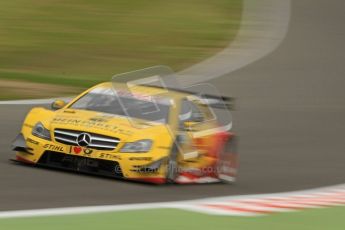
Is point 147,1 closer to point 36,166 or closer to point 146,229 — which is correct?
point 36,166

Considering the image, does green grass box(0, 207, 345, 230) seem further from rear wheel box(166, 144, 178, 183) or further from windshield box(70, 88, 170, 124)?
windshield box(70, 88, 170, 124)

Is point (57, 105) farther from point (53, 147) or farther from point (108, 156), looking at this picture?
point (108, 156)

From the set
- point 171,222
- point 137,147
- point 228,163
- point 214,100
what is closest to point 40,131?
point 137,147

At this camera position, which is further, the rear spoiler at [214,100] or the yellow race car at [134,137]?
the rear spoiler at [214,100]

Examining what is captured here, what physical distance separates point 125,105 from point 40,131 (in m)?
1.08

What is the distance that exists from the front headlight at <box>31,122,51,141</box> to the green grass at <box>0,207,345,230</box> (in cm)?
363

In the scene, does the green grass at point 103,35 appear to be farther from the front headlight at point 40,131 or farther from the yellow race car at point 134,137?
the front headlight at point 40,131

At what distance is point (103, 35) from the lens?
84.4 ft

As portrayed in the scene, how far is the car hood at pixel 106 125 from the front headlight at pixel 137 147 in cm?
7

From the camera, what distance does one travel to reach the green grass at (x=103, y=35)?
2231cm

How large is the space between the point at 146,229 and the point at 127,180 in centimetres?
427

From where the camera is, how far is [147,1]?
29.6m

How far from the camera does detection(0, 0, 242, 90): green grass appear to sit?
73.2 feet

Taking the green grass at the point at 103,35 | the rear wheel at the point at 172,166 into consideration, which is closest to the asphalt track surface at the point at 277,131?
the rear wheel at the point at 172,166
